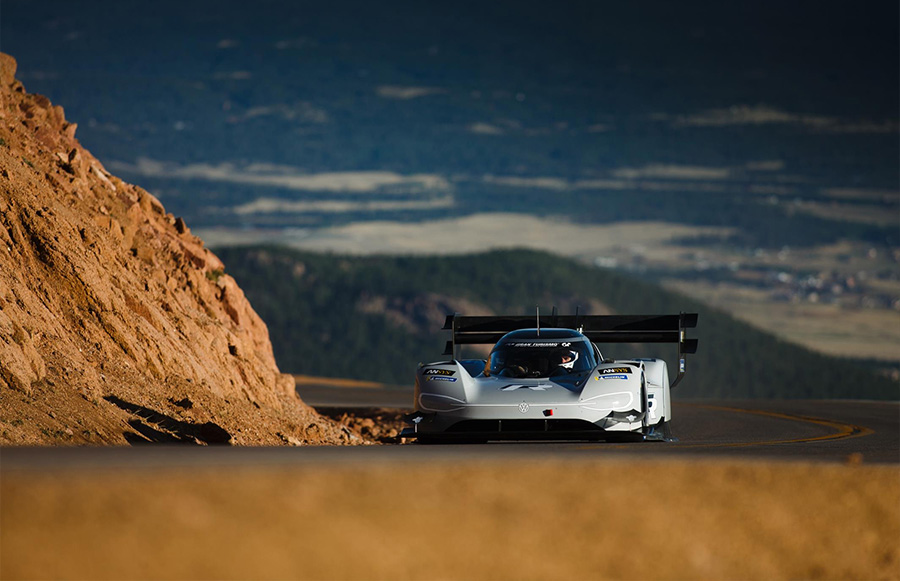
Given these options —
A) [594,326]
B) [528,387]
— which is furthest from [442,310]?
[528,387]

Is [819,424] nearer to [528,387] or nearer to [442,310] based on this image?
[528,387]

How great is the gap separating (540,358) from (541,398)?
210cm

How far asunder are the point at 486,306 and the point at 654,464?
171 meters

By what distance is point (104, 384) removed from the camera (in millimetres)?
16297

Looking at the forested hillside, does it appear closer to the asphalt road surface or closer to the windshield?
the asphalt road surface

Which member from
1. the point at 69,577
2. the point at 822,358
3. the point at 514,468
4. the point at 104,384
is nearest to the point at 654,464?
the point at 514,468

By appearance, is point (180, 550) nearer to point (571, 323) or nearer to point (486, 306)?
point (571, 323)

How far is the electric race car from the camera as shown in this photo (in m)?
14.7

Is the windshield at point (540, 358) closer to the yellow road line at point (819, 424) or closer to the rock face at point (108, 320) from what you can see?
the yellow road line at point (819, 424)

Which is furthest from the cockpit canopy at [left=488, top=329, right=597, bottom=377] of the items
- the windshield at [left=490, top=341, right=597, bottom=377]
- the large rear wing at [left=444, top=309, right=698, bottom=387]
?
the large rear wing at [left=444, top=309, right=698, bottom=387]

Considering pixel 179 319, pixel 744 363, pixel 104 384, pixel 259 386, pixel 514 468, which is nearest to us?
pixel 514 468

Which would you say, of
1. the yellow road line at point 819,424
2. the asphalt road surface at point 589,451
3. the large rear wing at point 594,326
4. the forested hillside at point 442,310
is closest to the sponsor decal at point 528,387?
the asphalt road surface at point 589,451

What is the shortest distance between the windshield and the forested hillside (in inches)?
5020

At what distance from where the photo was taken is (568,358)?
1644 centimetres
